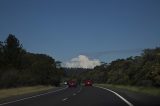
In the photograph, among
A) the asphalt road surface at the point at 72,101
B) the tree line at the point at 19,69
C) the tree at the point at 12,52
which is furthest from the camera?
the tree at the point at 12,52

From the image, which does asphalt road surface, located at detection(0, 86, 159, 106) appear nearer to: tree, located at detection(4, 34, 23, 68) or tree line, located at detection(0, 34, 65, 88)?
tree line, located at detection(0, 34, 65, 88)

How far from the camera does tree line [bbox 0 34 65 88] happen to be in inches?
2822

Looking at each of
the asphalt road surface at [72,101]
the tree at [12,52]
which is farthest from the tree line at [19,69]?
the asphalt road surface at [72,101]

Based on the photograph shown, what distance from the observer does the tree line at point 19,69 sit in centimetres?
7169

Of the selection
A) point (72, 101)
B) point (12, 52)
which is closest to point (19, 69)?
point (12, 52)

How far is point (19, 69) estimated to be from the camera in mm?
94875

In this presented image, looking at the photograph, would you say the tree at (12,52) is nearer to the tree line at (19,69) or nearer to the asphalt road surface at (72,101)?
the tree line at (19,69)

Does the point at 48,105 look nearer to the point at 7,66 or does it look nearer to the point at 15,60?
the point at 7,66

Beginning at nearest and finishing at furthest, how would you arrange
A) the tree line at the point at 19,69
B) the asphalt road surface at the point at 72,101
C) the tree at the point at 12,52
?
the asphalt road surface at the point at 72,101 → the tree line at the point at 19,69 → the tree at the point at 12,52

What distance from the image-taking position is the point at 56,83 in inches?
3915

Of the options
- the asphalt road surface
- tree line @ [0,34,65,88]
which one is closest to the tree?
tree line @ [0,34,65,88]

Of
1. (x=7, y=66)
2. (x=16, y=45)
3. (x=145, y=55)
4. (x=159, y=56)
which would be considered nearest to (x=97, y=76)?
(x=16, y=45)

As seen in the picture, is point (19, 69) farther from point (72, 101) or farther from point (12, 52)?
point (72, 101)

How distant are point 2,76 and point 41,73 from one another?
73.1 ft
